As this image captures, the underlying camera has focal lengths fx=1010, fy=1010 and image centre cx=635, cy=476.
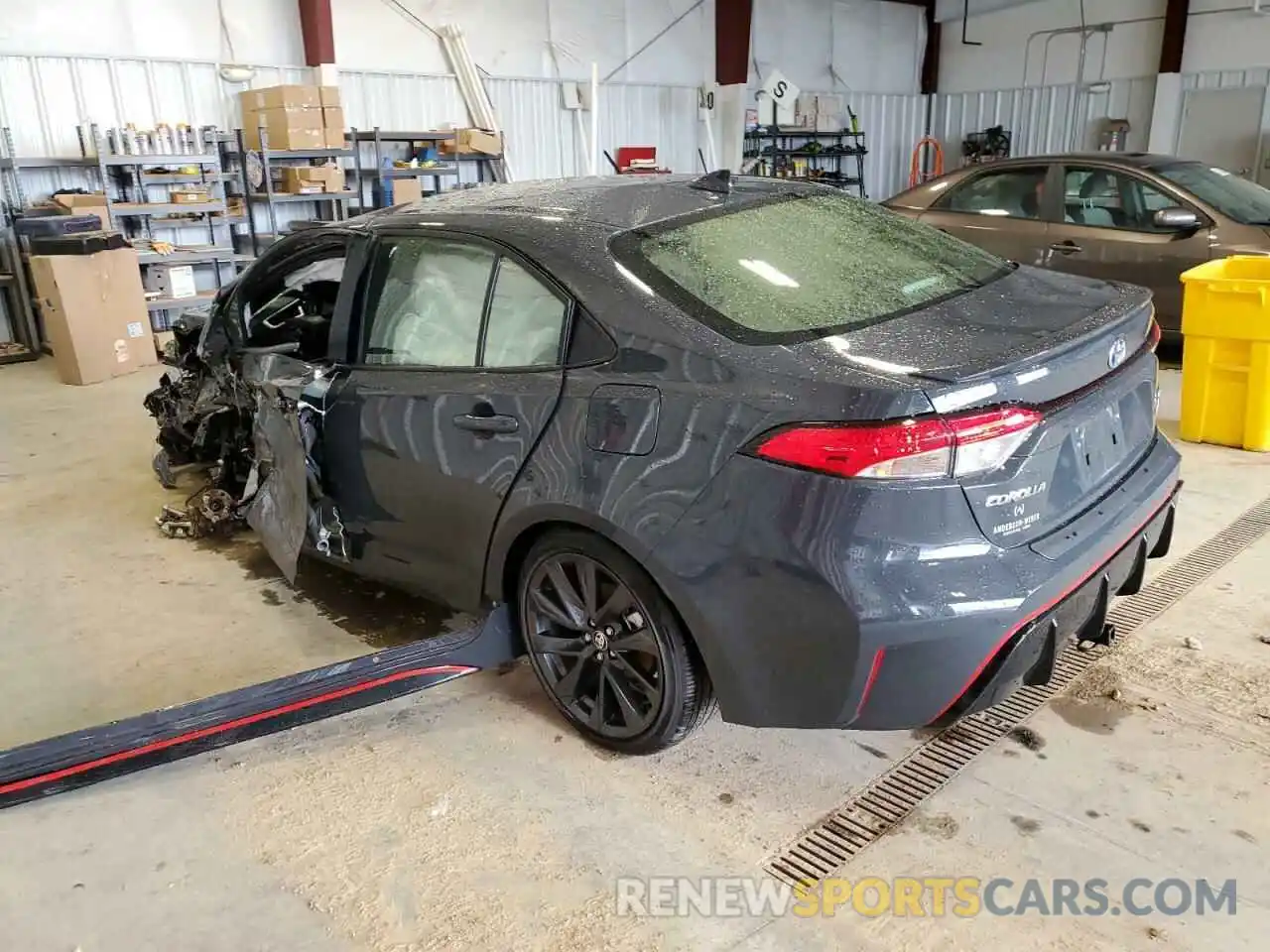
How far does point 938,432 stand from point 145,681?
8.01 feet

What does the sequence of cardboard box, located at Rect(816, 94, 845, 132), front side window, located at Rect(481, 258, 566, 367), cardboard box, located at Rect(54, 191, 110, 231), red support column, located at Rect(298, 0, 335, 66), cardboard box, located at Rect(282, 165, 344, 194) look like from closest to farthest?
front side window, located at Rect(481, 258, 566, 367), cardboard box, located at Rect(54, 191, 110, 231), cardboard box, located at Rect(282, 165, 344, 194), red support column, located at Rect(298, 0, 335, 66), cardboard box, located at Rect(816, 94, 845, 132)

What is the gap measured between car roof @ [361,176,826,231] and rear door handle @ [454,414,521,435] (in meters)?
0.50

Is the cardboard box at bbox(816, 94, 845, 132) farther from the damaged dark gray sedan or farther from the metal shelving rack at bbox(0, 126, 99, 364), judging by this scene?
the damaged dark gray sedan

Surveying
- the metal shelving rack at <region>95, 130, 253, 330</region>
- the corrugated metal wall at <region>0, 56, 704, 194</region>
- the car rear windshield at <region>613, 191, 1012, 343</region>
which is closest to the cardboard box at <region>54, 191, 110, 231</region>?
the metal shelving rack at <region>95, 130, 253, 330</region>

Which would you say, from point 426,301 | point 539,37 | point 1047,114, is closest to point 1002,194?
point 426,301

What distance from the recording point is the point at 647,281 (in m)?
2.29

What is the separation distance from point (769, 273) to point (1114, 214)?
506cm

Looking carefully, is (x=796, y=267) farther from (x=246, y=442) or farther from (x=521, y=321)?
(x=246, y=442)

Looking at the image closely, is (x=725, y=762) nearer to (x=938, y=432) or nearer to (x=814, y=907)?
(x=814, y=907)

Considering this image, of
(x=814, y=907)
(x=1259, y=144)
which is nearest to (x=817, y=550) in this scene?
(x=814, y=907)

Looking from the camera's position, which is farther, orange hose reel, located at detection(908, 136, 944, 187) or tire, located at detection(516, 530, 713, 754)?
orange hose reel, located at detection(908, 136, 944, 187)

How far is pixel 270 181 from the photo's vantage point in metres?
8.84

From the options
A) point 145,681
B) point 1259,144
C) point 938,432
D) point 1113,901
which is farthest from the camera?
point 1259,144

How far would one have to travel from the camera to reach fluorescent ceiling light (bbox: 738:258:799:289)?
2.37m
